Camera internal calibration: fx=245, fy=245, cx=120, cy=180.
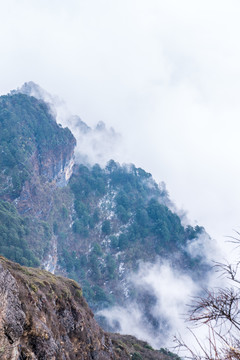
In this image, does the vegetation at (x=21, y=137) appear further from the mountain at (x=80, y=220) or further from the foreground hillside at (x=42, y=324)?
the foreground hillside at (x=42, y=324)

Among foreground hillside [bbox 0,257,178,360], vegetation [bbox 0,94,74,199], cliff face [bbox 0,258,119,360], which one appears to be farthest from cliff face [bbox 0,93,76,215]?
foreground hillside [bbox 0,257,178,360]

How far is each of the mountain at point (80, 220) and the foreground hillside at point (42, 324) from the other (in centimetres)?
3121

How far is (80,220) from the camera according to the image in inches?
3310

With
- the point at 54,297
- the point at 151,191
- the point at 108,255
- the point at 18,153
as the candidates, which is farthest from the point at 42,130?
the point at 54,297

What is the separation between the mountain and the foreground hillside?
31.2 metres

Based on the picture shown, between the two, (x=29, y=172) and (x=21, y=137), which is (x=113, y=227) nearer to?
(x=29, y=172)

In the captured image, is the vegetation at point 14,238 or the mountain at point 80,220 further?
the mountain at point 80,220

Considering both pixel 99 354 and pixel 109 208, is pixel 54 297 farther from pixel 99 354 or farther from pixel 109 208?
pixel 109 208

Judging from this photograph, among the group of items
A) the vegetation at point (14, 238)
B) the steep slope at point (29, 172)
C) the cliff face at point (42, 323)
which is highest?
the steep slope at point (29, 172)

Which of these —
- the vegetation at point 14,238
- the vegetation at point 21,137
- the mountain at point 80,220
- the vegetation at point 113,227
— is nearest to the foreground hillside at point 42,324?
the vegetation at point 14,238

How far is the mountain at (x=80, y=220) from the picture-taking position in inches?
2394

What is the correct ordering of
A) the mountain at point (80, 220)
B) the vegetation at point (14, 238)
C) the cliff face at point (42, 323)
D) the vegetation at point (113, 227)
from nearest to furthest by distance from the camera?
the cliff face at point (42, 323)
the vegetation at point (14, 238)
the mountain at point (80, 220)
the vegetation at point (113, 227)

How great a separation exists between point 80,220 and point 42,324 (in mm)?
73239

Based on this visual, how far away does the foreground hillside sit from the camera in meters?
9.06
